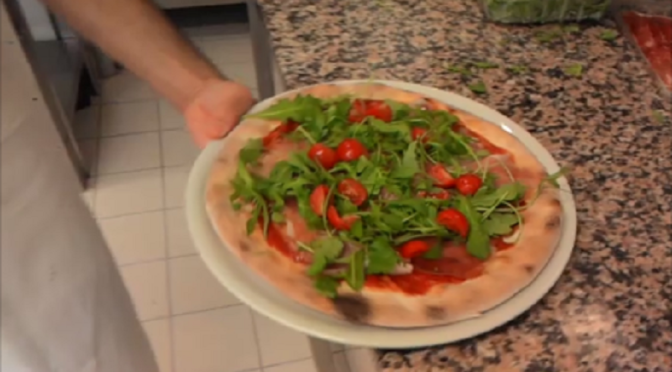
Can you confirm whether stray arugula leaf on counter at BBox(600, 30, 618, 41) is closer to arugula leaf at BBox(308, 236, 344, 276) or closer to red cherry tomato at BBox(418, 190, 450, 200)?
red cherry tomato at BBox(418, 190, 450, 200)

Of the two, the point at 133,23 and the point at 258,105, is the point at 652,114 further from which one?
the point at 133,23

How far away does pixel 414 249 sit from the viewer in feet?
2.15

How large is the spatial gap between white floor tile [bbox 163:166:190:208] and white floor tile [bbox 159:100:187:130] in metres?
0.18

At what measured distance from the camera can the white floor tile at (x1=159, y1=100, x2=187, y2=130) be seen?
2078 millimetres

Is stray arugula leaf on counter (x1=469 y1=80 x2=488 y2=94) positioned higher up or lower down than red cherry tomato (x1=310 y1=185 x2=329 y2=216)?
lower down

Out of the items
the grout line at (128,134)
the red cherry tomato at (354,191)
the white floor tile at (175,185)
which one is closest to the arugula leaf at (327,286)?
the red cherry tomato at (354,191)

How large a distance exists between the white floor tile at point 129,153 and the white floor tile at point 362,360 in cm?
128

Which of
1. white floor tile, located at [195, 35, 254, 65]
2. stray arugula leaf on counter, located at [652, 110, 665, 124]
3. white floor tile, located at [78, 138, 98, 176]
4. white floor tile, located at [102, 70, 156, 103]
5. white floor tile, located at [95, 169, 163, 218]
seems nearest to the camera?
stray arugula leaf on counter, located at [652, 110, 665, 124]

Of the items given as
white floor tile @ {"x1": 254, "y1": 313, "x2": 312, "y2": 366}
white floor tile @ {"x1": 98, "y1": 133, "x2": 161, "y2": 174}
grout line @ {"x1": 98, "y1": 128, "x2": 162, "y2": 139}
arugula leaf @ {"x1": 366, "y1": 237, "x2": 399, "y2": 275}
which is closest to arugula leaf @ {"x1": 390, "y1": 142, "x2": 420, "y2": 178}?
arugula leaf @ {"x1": 366, "y1": 237, "x2": 399, "y2": 275}

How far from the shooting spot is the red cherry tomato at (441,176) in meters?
0.73

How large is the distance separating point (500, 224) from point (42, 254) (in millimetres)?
434

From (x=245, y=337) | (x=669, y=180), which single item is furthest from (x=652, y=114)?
(x=245, y=337)

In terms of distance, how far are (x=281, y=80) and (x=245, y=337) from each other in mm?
775

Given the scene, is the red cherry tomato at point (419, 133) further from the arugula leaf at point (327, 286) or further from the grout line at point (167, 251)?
the grout line at point (167, 251)
